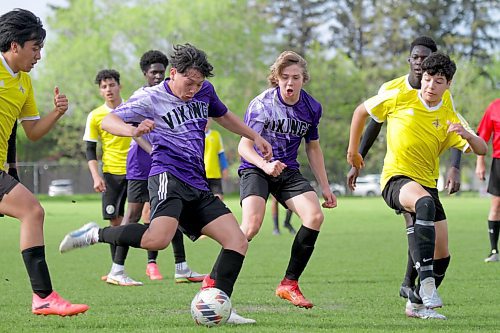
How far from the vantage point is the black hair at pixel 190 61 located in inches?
274

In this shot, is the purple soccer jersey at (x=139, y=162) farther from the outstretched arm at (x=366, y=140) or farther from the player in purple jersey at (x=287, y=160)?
the outstretched arm at (x=366, y=140)

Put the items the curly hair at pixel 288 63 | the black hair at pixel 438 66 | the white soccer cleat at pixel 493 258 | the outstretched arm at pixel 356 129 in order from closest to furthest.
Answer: the black hair at pixel 438 66
the outstretched arm at pixel 356 129
the curly hair at pixel 288 63
the white soccer cleat at pixel 493 258

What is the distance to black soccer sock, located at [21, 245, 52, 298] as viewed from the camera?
6.66m

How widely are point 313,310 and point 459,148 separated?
76.9 inches

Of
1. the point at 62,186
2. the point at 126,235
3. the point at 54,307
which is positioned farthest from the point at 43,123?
the point at 62,186

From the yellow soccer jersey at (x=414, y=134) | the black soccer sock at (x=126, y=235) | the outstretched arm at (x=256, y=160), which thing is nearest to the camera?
the black soccer sock at (x=126, y=235)

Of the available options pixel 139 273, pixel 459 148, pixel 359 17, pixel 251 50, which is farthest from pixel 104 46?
pixel 459 148

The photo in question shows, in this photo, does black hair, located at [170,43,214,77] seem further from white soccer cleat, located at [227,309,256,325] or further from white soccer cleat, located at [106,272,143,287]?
white soccer cleat, located at [106,272,143,287]

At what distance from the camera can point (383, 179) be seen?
26.4 ft

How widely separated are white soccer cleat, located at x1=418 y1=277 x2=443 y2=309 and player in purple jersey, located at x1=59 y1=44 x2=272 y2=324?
1416 mm

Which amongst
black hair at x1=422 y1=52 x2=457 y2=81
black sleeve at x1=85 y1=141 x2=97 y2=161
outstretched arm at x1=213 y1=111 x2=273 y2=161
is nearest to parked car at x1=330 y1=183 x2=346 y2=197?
black sleeve at x1=85 y1=141 x2=97 y2=161

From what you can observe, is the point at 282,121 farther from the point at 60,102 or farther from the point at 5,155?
the point at 5,155

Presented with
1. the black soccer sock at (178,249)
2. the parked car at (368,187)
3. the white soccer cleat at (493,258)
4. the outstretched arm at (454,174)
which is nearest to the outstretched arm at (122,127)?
the outstretched arm at (454,174)

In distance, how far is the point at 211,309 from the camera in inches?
262
